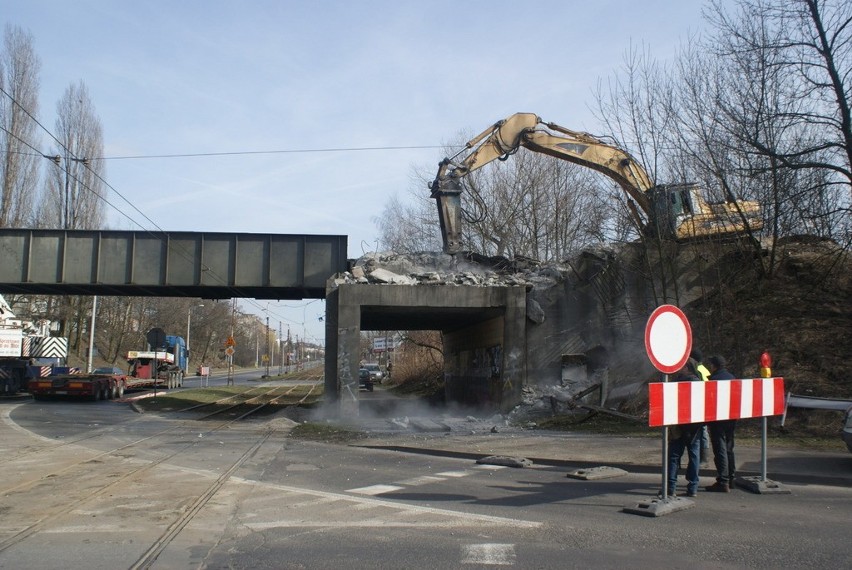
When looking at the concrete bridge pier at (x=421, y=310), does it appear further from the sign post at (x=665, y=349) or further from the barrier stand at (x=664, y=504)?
the sign post at (x=665, y=349)

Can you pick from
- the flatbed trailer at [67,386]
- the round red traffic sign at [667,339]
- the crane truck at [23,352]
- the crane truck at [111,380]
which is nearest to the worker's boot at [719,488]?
the round red traffic sign at [667,339]

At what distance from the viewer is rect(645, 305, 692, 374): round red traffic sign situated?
25.5ft

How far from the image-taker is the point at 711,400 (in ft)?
28.2

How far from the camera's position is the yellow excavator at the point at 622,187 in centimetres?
2050

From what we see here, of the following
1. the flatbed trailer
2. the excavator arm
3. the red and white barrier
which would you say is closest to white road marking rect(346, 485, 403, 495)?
the red and white barrier

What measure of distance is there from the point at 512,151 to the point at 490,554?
19791mm

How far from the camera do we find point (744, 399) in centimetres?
921

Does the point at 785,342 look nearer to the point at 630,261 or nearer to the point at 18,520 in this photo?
the point at 630,261

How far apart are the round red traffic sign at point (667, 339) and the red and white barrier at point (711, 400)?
0.23 m

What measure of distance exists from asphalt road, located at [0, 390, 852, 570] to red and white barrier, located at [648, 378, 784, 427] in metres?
1.06

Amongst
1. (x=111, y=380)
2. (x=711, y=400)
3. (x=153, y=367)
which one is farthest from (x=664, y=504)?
(x=153, y=367)

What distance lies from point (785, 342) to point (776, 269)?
447 centimetres

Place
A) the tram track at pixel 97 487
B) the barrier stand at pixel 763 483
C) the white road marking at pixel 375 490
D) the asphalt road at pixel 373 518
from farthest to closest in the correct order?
the white road marking at pixel 375 490 < the barrier stand at pixel 763 483 < the tram track at pixel 97 487 < the asphalt road at pixel 373 518

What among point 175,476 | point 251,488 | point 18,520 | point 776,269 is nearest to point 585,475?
point 251,488
